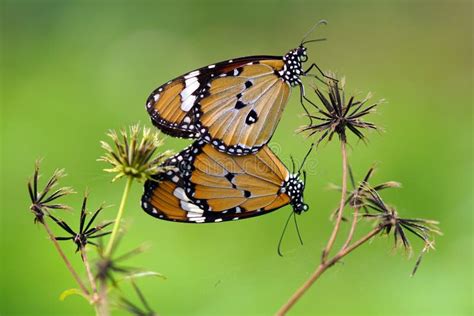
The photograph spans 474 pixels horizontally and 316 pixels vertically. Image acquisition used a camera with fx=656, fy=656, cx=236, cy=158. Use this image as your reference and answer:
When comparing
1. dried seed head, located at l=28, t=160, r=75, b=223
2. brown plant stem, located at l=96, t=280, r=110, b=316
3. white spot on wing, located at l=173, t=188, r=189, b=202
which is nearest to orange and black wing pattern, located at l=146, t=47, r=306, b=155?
white spot on wing, located at l=173, t=188, r=189, b=202

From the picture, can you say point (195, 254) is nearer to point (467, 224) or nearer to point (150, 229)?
point (150, 229)

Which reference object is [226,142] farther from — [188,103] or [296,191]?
[188,103]

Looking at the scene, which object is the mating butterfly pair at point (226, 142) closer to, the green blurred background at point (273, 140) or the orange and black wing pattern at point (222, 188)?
the orange and black wing pattern at point (222, 188)

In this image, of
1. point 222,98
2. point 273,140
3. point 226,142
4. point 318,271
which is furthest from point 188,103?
point 273,140

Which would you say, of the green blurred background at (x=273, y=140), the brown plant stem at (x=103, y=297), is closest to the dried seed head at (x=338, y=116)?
the green blurred background at (x=273, y=140)

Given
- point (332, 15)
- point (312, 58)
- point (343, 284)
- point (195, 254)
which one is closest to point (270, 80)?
point (343, 284)

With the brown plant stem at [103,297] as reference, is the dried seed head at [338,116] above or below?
above

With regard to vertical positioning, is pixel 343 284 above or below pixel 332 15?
below
